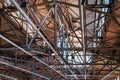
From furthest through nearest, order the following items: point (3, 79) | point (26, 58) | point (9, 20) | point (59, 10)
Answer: point (3, 79) → point (26, 58) → point (9, 20) → point (59, 10)

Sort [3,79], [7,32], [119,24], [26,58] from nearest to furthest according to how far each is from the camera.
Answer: [119,24]
[7,32]
[26,58]
[3,79]

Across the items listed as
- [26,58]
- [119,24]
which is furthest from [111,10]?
[26,58]

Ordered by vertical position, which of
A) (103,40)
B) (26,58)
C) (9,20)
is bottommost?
(26,58)

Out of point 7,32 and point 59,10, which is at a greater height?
point 59,10

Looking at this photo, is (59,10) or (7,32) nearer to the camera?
(59,10)

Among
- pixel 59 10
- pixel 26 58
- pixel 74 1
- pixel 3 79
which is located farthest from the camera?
pixel 3 79

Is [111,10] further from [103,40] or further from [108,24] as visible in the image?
[103,40]

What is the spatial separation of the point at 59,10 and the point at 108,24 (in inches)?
79.5

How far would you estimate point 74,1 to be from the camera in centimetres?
1261

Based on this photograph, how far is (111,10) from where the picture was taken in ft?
27.6

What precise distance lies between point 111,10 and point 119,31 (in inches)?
74.5

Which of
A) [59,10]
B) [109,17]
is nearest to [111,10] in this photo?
[109,17]

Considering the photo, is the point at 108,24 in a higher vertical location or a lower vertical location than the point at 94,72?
higher

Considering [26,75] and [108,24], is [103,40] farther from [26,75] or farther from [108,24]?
[26,75]
